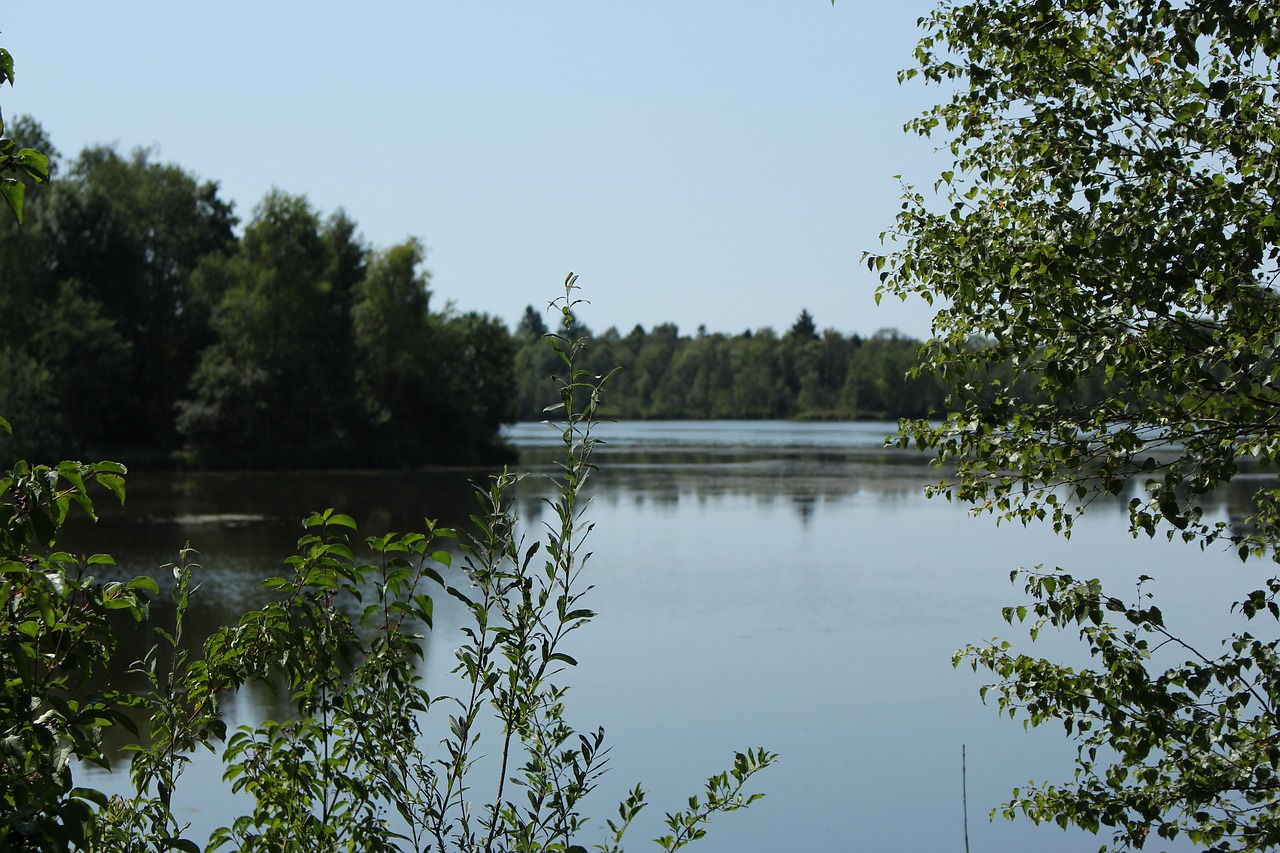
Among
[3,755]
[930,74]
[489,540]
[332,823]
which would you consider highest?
[930,74]

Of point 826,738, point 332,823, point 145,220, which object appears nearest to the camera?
point 332,823

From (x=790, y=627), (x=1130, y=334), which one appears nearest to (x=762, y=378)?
(x=790, y=627)

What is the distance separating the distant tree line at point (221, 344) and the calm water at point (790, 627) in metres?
9.07

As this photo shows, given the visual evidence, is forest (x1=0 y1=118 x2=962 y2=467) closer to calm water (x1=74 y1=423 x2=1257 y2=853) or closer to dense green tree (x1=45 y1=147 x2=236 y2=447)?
dense green tree (x1=45 y1=147 x2=236 y2=447)

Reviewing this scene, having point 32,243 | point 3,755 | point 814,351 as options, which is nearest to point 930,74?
point 3,755

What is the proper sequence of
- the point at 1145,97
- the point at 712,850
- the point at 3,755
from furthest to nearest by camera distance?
the point at 712,850 → the point at 1145,97 → the point at 3,755

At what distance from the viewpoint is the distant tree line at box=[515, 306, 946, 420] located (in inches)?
5197

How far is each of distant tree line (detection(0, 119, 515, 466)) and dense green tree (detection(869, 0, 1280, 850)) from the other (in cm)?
3898

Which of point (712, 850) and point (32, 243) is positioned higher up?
point (32, 243)

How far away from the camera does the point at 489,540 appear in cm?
343

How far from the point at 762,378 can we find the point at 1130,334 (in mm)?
141937

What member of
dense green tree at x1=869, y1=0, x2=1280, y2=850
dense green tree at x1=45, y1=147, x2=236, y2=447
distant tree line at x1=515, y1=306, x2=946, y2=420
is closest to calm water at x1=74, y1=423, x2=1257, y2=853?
dense green tree at x1=869, y1=0, x2=1280, y2=850

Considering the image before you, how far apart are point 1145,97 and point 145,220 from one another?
169 ft

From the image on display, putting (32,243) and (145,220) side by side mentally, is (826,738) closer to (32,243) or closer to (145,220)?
(32,243)
